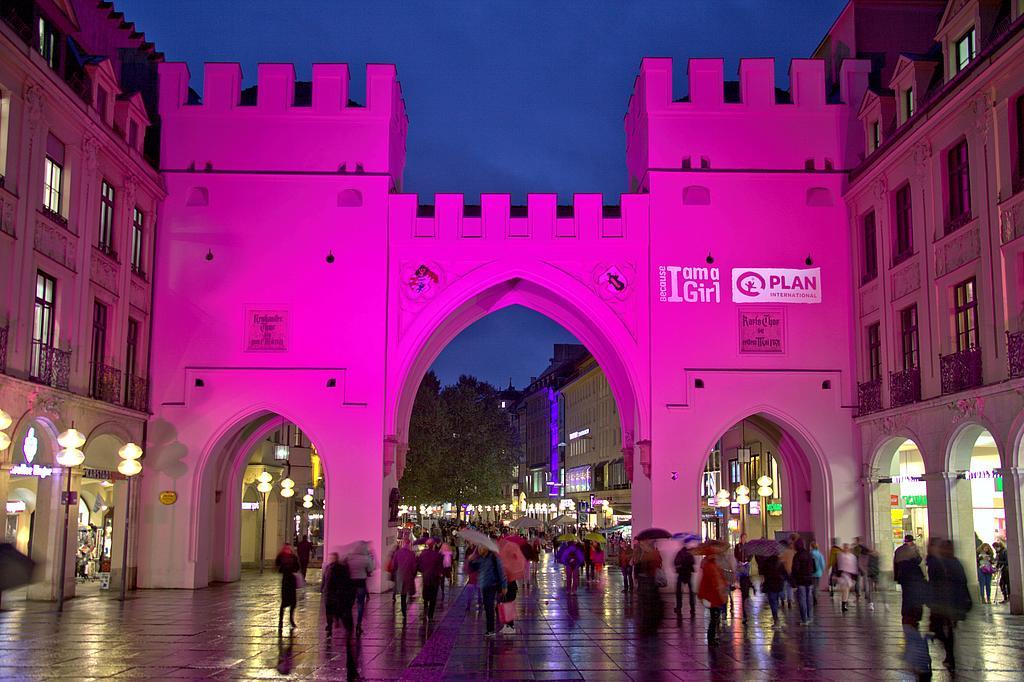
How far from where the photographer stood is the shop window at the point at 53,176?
960 inches

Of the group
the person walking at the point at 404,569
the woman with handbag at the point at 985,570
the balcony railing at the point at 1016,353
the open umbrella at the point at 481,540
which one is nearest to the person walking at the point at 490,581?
the open umbrella at the point at 481,540

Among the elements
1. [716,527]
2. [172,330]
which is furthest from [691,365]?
[716,527]

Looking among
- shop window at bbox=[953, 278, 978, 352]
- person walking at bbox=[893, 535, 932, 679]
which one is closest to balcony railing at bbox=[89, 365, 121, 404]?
person walking at bbox=[893, 535, 932, 679]

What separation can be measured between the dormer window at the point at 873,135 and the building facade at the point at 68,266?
65.4 feet

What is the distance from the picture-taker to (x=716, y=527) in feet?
164

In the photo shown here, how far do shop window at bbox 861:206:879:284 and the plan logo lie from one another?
52.9 inches

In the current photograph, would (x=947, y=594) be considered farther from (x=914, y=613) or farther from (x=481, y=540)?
(x=481, y=540)

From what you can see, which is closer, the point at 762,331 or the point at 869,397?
the point at 869,397

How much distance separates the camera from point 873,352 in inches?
1166

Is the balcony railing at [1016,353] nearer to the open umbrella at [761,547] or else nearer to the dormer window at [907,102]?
the dormer window at [907,102]

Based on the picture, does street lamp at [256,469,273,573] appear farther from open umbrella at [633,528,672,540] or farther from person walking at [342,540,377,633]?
person walking at [342,540,377,633]

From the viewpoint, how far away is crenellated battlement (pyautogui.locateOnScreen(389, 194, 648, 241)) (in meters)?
31.2

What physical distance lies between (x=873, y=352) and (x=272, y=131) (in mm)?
18030

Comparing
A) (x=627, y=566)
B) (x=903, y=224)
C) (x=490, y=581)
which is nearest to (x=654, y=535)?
(x=627, y=566)
